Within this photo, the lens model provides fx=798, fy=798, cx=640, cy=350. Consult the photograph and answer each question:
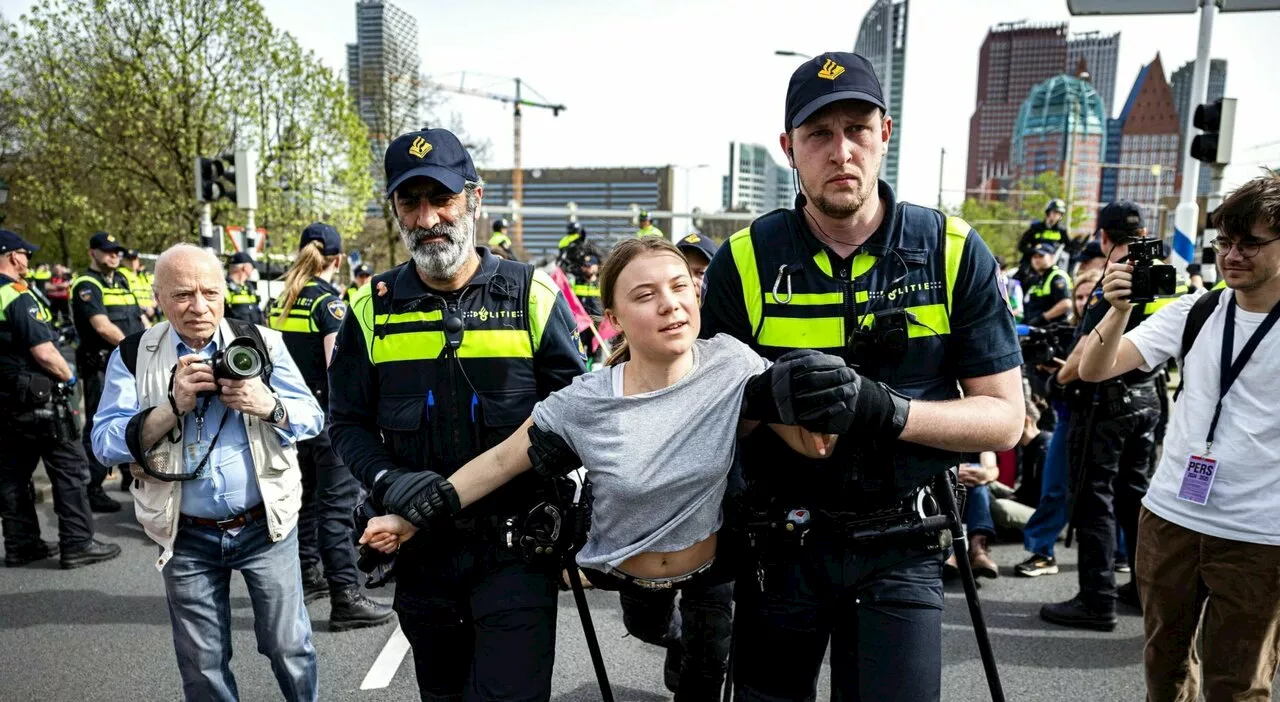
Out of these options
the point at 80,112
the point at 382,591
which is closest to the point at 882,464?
the point at 382,591

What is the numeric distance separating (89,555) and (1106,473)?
266 inches

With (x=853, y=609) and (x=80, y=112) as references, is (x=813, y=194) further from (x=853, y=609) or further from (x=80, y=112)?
(x=80, y=112)

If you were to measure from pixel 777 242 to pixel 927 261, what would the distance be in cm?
40

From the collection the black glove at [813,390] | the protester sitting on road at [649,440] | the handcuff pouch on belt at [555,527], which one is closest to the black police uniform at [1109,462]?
the protester sitting on road at [649,440]

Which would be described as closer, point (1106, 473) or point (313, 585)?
point (1106, 473)

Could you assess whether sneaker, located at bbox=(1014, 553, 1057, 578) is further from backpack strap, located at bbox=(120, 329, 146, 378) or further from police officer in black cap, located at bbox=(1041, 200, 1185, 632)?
backpack strap, located at bbox=(120, 329, 146, 378)

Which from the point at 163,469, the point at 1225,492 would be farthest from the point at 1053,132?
the point at 163,469

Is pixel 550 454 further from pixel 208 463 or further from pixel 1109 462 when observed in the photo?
pixel 1109 462

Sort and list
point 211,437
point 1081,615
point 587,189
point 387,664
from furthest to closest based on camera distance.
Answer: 1. point 587,189
2. point 1081,615
3. point 387,664
4. point 211,437

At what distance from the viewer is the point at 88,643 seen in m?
4.43

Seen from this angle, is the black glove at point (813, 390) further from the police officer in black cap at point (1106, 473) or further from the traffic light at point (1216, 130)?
the traffic light at point (1216, 130)

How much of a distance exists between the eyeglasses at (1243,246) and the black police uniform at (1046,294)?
20.4 feet

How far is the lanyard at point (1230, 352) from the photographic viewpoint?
106 inches

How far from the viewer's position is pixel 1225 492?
2703mm
